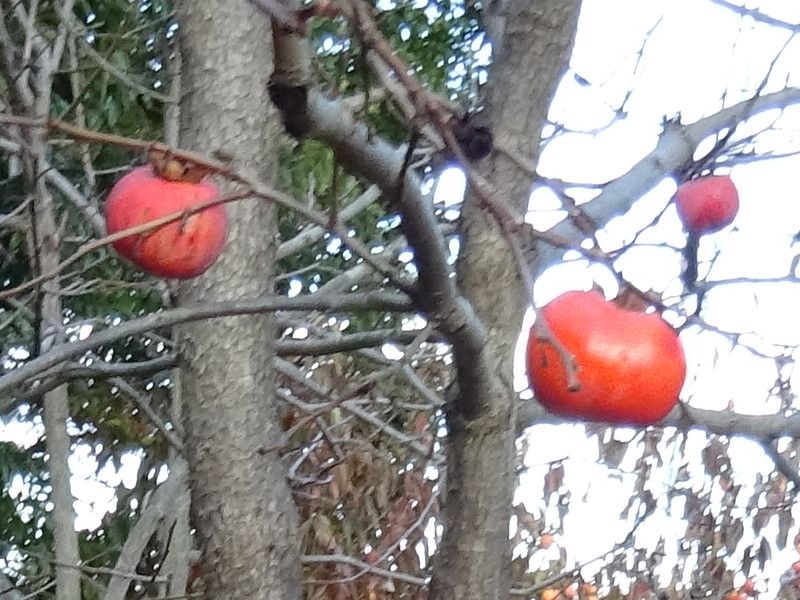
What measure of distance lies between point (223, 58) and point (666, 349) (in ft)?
2.83

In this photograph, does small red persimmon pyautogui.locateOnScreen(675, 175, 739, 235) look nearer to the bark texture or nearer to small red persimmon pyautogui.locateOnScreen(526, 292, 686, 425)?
small red persimmon pyautogui.locateOnScreen(526, 292, 686, 425)

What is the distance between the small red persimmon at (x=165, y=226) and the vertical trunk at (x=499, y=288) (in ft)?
0.86

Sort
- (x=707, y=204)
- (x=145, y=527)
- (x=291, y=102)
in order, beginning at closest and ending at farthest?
(x=291, y=102) → (x=707, y=204) → (x=145, y=527)

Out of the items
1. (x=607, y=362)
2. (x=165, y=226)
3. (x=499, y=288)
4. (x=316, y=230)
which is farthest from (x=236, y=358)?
(x=316, y=230)

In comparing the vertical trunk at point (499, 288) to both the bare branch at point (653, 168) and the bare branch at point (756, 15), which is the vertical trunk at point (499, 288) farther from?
the bare branch at point (756, 15)

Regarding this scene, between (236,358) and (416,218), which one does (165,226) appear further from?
(236,358)

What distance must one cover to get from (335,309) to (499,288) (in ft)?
0.54

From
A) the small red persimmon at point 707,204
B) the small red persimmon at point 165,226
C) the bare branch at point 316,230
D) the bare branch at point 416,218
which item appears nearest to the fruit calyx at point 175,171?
the small red persimmon at point 165,226

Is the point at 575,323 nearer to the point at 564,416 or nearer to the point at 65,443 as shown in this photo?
the point at 564,416

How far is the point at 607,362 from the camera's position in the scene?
0.78m

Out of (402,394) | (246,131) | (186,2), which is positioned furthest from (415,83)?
(402,394)

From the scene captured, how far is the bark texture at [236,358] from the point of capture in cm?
133

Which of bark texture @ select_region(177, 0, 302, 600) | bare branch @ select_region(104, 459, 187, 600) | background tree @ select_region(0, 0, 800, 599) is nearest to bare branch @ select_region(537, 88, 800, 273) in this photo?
background tree @ select_region(0, 0, 800, 599)

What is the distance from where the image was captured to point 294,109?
0.66 meters
